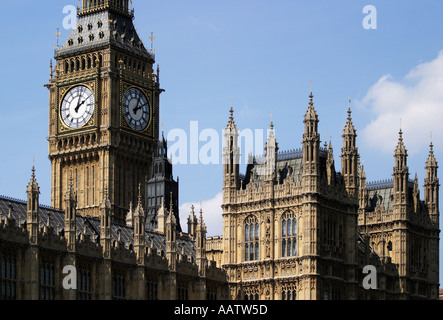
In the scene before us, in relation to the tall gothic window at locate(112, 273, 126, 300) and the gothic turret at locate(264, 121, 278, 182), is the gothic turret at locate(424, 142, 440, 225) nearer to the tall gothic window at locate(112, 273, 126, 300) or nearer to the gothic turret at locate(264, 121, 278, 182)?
the gothic turret at locate(264, 121, 278, 182)

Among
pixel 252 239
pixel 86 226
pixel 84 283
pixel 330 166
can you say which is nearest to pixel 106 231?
pixel 86 226

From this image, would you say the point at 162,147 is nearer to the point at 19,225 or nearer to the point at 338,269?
the point at 338,269

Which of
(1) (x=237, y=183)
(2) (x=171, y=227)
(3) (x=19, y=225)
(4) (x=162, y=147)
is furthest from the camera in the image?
(4) (x=162, y=147)

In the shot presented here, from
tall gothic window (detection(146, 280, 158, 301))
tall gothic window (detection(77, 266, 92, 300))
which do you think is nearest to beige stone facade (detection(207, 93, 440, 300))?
tall gothic window (detection(146, 280, 158, 301))

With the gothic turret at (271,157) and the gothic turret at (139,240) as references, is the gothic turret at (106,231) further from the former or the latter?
the gothic turret at (271,157)

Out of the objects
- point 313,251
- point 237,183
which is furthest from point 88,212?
point 313,251

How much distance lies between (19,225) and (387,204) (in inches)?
2131

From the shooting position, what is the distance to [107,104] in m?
163

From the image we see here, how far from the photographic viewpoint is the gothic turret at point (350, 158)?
14538 cm

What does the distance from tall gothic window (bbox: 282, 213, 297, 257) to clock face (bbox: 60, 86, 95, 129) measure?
3504cm

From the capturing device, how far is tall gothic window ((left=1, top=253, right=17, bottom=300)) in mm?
117125

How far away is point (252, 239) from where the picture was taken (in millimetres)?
141750

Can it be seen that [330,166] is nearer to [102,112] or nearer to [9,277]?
[102,112]

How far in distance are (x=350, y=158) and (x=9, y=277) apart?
44090mm
